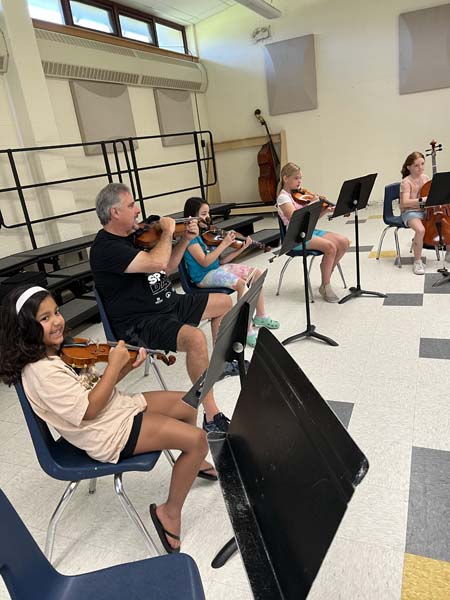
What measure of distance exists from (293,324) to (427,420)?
1.32m

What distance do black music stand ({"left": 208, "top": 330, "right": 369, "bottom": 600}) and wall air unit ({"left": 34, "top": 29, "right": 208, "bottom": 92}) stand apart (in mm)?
4971

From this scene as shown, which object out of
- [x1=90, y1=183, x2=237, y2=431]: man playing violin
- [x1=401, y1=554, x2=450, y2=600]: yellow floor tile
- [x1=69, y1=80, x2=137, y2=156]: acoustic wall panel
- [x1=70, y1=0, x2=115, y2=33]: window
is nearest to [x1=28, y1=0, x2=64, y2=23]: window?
[x1=70, y1=0, x2=115, y2=33]: window

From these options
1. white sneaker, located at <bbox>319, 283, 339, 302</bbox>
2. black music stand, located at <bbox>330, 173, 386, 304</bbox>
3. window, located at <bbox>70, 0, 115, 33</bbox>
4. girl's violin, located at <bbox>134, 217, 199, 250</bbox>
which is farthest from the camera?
window, located at <bbox>70, 0, 115, 33</bbox>

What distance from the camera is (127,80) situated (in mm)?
5785

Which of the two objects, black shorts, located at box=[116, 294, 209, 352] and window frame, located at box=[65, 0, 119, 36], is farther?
window frame, located at box=[65, 0, 119, 36]

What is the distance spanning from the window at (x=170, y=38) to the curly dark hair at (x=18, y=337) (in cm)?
679

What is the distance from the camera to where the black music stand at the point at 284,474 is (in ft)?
2.12

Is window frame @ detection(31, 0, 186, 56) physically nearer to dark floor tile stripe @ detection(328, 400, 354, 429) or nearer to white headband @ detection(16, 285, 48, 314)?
white headband @ detection(16, 285, 48, 314)

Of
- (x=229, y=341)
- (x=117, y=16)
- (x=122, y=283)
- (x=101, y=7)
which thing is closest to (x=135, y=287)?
(x=122, y=283)

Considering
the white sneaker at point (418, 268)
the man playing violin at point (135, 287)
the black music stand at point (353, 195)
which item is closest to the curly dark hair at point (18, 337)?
the man playing violin at point (135, 287)

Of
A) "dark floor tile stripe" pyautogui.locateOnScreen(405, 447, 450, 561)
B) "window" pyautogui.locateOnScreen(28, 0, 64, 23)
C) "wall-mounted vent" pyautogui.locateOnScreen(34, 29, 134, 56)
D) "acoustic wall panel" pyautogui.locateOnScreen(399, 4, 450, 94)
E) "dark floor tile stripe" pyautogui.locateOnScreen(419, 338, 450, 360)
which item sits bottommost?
"dark floor tile stripe" pyautogui.locateOnScreen(405, 447, 450, 561)

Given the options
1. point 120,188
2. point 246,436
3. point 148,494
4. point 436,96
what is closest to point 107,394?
point 246,436

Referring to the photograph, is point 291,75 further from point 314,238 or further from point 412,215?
point 314,238

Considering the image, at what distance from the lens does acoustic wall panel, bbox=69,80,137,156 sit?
511 centimetres
